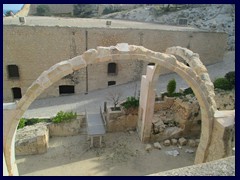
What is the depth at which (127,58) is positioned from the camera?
7.65 m

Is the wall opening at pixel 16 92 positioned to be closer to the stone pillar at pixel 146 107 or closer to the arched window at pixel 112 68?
the arched window at pixel 112 68

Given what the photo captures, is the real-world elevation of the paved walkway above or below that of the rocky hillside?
below

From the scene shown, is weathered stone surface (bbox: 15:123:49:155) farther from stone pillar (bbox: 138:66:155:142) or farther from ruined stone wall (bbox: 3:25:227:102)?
ruined stone wall (bbox: 3:25:227:102)

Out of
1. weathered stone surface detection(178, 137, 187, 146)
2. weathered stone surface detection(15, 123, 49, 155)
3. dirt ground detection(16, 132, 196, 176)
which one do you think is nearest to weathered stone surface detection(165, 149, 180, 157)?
dirt ground detection(16, 132, 196, 176)

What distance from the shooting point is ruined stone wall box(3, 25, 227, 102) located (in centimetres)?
1480

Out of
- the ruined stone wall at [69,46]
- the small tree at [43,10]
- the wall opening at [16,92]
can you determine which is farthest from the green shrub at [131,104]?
the small tree at [43,10]

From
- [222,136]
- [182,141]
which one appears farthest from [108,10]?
[222,136]

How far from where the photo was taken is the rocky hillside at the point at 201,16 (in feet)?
84.3

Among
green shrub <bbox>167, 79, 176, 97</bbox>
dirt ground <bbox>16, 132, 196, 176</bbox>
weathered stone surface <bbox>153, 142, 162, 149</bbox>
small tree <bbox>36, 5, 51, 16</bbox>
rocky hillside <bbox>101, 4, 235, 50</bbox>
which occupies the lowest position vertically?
dirt ground <bbox>16, 132, 196, 176</bbox>

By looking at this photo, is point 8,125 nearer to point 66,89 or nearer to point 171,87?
point 171,87

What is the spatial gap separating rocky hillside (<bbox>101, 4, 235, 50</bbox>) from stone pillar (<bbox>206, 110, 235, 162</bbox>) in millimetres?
18270

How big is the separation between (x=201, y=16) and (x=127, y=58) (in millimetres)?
24340

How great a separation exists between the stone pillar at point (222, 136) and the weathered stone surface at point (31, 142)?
6.80 m

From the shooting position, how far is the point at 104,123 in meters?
12.0
